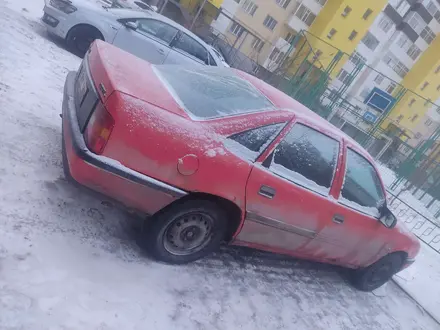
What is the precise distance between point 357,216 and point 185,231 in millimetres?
1886

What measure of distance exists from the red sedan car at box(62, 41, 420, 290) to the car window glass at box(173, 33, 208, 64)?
4.18 m

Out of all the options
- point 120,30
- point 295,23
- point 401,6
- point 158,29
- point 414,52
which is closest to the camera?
point 120,30

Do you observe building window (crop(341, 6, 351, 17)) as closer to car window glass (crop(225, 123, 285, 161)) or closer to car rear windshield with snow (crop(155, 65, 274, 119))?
car rear windshield with snow (crop(155, 65, 274, 119))

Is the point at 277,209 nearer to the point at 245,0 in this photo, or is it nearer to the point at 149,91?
the point at 149,91

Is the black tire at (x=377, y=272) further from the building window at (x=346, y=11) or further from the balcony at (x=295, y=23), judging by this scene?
the building window at (x=346, y=11)

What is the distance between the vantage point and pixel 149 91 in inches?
107

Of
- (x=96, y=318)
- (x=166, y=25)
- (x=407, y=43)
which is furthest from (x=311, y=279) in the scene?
(x=407, y=43)

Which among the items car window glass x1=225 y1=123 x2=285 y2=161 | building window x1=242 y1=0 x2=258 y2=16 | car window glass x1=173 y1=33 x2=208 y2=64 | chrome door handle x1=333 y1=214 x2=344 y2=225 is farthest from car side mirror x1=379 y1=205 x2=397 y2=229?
building window x1=242 y1=0 x2=258 y2=16

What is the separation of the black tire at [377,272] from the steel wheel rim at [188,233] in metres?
2.53

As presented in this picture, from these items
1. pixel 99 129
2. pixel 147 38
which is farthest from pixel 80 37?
pixel 99 129

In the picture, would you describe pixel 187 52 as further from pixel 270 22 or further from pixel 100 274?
pixel 270 22

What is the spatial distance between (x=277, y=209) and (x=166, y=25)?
568cm

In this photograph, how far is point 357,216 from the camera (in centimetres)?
362

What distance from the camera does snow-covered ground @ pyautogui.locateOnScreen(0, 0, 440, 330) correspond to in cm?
227
